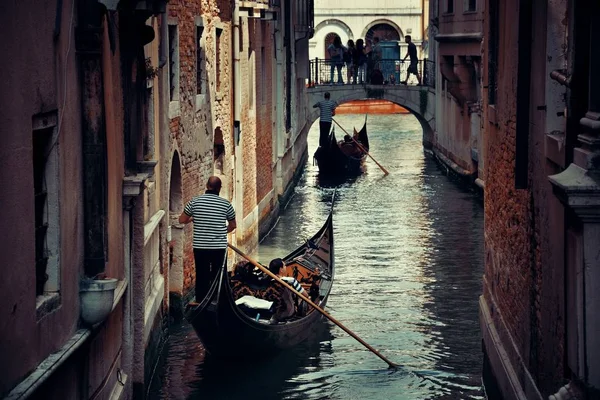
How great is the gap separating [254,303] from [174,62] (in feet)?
7.29

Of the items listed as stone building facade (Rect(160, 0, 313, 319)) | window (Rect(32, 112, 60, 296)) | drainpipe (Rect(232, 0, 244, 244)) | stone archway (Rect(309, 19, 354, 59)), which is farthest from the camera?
stone archway (Rect(309, 19, 354, 59))

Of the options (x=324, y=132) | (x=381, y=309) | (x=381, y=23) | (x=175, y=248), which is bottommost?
(x=381, y=309)

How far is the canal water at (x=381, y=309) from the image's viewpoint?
9.54 meters

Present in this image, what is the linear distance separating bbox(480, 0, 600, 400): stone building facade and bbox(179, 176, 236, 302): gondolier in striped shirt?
1.94 metres

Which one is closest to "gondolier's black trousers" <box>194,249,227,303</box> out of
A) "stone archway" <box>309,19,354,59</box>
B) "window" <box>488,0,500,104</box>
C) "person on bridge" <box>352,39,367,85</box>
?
"window" <box>488,0,500,104</box>

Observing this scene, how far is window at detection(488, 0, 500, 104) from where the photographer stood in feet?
30.6

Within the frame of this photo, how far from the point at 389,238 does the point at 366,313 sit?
4702mm

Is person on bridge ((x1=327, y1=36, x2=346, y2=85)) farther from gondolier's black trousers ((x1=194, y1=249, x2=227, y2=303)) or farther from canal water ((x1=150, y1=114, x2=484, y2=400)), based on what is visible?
gondolier's black trousers ((x1=194, y1=249, x2=227, y2=303))

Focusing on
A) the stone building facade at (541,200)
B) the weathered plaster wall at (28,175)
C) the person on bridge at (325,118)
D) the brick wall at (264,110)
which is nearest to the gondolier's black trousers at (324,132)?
the person on bridge at (325,118)

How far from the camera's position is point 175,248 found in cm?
1095

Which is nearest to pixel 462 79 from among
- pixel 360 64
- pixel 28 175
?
pixel 360 64

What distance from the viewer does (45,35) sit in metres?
5.46

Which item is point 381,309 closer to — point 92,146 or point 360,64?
point 92,146

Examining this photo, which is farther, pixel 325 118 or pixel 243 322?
pixel 325 118
